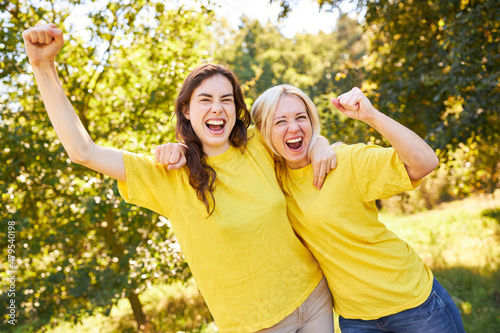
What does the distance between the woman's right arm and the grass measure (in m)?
3.08

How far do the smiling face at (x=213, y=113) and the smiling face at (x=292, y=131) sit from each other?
0.25 m

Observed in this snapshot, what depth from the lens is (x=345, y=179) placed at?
74.8 inches

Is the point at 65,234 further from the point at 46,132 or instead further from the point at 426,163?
the point at 426,163

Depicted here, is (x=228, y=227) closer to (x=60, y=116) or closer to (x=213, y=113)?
(x=213, y=113)

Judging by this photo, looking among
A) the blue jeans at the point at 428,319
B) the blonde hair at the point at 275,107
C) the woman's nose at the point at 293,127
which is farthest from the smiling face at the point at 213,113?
the blue jeans at the point at 428,319

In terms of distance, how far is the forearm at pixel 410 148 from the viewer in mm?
1666

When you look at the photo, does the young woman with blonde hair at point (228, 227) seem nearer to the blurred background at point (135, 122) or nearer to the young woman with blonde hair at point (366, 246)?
the young woman with blonde hair at point (366, 246)

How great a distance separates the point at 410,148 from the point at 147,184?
119cm

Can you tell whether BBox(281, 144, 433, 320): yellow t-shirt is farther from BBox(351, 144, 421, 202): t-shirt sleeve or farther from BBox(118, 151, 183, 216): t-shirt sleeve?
BBox(118, 151, 183, 216): t-shirt sleeve

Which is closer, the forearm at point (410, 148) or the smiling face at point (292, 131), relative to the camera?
the forearm at point (410, 148)

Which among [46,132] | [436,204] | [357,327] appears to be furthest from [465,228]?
[46,132]

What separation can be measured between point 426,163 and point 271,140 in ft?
2.67

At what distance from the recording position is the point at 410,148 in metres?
1.67

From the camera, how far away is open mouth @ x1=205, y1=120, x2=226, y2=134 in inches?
78.4
